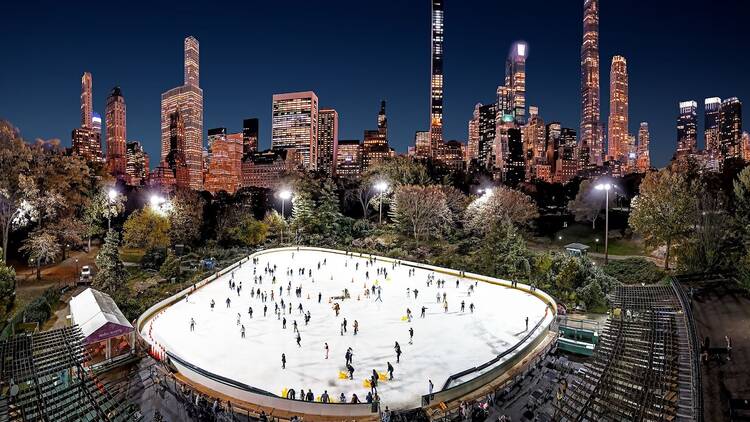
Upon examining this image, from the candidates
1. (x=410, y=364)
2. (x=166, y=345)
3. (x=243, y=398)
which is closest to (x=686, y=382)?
(x=410, y=364)

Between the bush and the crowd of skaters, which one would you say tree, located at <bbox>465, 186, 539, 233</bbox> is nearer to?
the bush

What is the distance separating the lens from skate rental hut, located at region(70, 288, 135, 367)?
19256mm

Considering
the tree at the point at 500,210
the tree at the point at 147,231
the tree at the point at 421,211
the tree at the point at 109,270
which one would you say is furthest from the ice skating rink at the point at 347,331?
the tree at the point at 421,211

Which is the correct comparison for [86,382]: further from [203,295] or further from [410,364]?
[203,295]

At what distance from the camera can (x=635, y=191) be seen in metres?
75.5

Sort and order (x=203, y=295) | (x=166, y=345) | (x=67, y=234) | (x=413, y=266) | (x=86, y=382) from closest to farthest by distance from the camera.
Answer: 1. (x=86, y=382)
2. (x=166, y=345)
3. (x=203, y=295)
4. (x=67, y=234)
5. (x=413, y=266)

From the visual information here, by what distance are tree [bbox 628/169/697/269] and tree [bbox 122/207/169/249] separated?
45672 millimetres

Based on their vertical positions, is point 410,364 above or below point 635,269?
below

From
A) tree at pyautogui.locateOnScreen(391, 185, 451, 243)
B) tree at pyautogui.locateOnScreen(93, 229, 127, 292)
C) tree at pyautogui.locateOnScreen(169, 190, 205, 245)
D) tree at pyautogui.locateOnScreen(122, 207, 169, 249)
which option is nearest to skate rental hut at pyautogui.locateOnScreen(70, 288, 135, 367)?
tree at pyautogui.locateOnScreen(93, 229, 127, 292)

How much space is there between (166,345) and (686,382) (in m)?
22.5

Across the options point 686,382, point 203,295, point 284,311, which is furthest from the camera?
point 203,295

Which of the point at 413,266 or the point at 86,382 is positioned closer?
the point at 86,382

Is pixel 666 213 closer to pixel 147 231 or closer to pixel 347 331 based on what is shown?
pixel 347 331

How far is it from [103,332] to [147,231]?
27.4 metres
